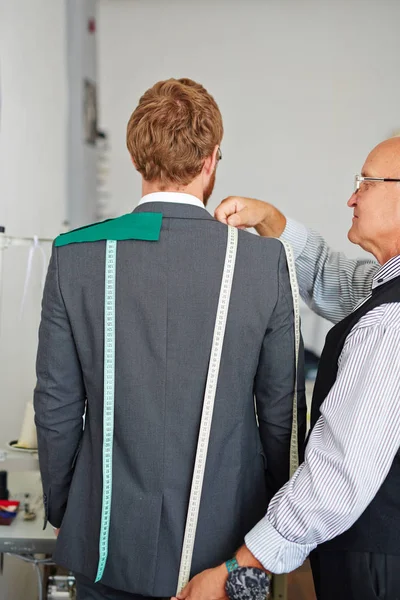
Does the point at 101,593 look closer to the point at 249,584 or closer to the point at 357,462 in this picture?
the point at 249,584

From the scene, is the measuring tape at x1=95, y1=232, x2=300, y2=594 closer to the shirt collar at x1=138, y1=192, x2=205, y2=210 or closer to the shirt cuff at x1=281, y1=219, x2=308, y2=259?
the shirt collar at x1=138, y1=192, x2=205, y2=210

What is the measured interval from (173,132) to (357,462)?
0.66m

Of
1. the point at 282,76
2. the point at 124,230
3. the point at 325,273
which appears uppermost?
the point at 282,76

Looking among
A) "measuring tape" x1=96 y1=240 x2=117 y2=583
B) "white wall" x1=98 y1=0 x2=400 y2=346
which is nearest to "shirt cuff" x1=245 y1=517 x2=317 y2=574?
"measuring tape" x1=96 y1=240 x2=117 y2=583

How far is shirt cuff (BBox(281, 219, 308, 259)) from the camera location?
1.72 m

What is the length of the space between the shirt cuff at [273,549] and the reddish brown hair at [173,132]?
643mm

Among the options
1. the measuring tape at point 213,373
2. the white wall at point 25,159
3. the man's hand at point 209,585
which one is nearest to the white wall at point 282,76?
the white wall at point 25,159

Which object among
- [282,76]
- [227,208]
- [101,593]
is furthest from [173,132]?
[282,76]

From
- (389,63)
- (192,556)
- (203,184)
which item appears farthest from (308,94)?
(192,556)

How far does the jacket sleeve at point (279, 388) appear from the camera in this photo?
131 cm

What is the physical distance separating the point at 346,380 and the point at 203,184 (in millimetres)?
464

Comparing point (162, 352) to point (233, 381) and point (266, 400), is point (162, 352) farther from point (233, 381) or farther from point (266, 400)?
point (266, 400)

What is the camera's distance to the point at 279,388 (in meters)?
1.35

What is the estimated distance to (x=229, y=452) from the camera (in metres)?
1.31
